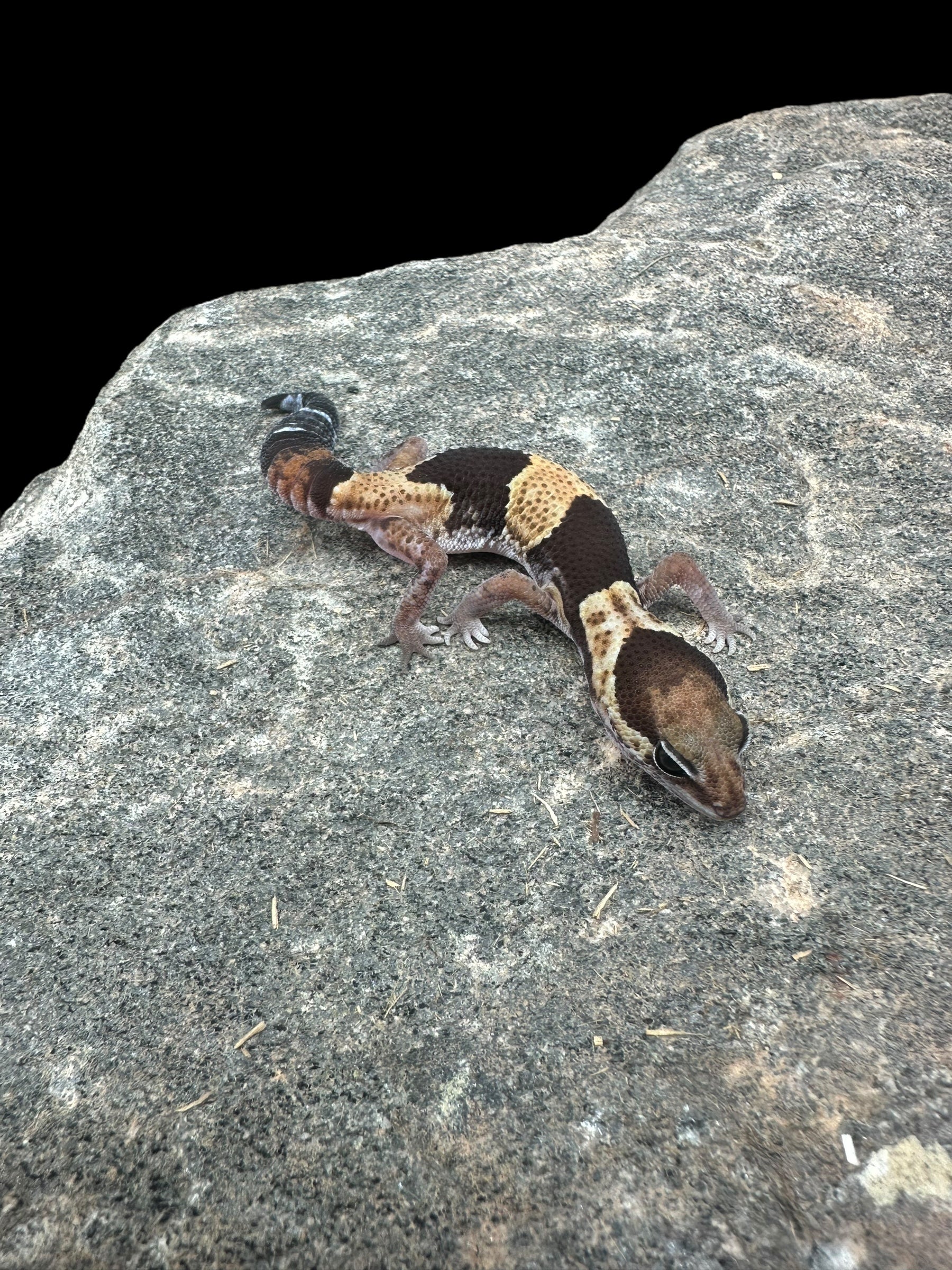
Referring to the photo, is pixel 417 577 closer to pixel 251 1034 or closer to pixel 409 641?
pixel 409 641

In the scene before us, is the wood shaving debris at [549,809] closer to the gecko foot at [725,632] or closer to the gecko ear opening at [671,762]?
the gecko ear opening at [671,762]

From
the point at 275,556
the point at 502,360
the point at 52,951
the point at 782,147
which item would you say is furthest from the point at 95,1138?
the point at 782,147

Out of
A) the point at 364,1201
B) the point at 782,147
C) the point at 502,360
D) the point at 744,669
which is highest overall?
the point at 782,147

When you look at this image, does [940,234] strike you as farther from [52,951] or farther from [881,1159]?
[52,951]

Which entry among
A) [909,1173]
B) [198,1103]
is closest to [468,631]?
[198,1103]

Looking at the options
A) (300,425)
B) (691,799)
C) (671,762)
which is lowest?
(691,799)

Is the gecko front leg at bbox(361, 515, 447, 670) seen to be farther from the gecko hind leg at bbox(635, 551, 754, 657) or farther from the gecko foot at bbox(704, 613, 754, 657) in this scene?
the gecko foot at bbox(704, 613, 754, 657)
